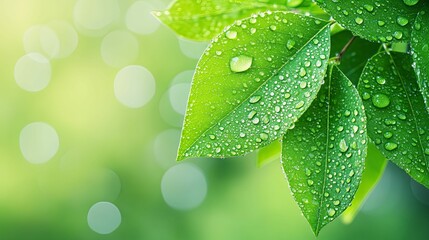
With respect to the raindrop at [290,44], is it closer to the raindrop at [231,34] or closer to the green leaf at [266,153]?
the raindrop at [231,34]

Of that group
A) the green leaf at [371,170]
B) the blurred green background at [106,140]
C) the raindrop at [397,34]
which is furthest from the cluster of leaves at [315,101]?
the blurred green background at [106,140]

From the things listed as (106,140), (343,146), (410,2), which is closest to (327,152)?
(343,146)

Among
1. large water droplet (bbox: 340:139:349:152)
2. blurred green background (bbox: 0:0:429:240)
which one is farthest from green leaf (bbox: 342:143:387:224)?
blurred green background (bbox: 0:0:429:240)

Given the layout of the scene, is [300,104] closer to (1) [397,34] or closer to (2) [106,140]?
(1) [397,34]

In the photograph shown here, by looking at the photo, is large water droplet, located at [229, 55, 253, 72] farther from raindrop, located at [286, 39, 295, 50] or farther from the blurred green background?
the blurred green background

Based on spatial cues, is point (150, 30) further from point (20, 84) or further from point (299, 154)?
point (299, 154)
